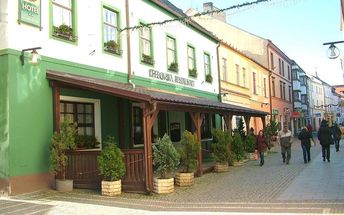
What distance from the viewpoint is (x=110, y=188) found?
11.4m

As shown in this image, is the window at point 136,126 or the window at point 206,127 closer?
the window at point 136,126

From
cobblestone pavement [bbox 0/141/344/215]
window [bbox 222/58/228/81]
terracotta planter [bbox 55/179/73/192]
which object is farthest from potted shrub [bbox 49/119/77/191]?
window [bbox 222/58/228/81]

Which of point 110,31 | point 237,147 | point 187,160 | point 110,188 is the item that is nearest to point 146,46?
point 110,31

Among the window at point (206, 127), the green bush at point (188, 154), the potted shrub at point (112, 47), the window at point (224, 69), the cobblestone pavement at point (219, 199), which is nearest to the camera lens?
the cobblestone pavement at point (219, 199)

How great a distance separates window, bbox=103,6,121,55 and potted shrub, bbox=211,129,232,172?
4.86 metres

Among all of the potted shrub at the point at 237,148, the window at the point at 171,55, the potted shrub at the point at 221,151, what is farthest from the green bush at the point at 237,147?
the window at the point at 171,55

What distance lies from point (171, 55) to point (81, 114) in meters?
7.49

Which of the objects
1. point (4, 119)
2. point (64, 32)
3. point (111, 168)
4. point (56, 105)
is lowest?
point (111, 168)

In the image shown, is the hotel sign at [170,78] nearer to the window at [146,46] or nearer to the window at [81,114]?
the window at [146,46]

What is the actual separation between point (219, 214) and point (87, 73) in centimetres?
726

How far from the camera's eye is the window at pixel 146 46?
1795cm

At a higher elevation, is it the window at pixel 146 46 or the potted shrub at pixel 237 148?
the window at pixel 146 46

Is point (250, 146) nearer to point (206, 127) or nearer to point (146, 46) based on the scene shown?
point (206, 127)

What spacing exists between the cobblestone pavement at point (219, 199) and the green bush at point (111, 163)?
0.57 m
